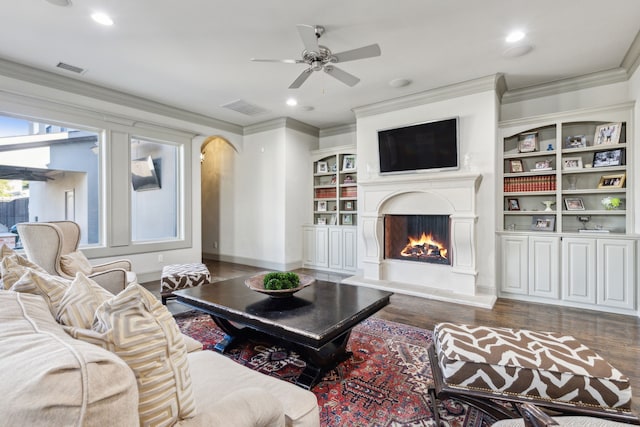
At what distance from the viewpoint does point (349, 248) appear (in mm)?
5371

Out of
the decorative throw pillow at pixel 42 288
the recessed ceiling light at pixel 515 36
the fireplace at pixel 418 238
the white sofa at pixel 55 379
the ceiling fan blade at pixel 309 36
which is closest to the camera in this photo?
the white sofa at pixel 55 379

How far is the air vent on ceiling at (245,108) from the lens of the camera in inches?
184

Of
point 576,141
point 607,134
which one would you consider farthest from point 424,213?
point 607,134

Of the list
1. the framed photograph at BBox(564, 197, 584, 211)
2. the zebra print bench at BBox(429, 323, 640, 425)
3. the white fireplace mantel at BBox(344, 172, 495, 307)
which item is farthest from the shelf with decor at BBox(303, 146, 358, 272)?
the zebra print bench at BBox(429, 323, 640, 425)

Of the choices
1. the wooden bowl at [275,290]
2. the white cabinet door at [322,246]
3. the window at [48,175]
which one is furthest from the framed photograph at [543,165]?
the window at [48,175]

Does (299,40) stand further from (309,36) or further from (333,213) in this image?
(333,213)

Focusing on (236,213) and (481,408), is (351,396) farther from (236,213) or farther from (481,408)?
(236,213)

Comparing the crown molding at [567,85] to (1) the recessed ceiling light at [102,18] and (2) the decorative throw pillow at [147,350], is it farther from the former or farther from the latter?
(2) the decorative throw pillow at [147,350]

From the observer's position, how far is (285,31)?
281cm

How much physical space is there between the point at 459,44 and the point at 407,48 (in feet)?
1.67

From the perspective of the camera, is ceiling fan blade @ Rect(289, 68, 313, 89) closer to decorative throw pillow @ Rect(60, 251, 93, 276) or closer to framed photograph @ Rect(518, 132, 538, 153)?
decorative throw pillow @ Rect(60, 251, 93, 276)

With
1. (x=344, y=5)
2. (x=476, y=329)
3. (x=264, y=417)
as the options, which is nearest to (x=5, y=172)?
(x=344, y=5)

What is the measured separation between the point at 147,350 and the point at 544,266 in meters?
4.26

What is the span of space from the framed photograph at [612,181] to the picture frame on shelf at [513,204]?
2.76ft
